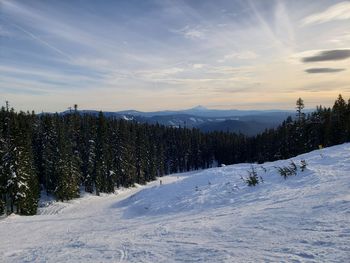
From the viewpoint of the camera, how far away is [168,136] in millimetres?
114312

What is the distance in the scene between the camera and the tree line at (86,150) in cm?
4447

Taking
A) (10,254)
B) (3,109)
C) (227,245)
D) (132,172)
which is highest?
(3,109)

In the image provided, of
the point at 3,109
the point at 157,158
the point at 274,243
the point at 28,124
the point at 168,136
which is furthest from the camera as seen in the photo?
the point at 168,136

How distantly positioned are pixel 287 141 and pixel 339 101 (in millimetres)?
14150

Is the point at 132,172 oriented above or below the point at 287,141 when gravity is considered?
below

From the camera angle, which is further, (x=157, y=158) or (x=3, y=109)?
Result: (x=157, y=158)

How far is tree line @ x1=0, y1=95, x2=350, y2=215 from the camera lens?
44469 millimetres

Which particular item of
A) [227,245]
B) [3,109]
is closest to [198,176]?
[227,245]

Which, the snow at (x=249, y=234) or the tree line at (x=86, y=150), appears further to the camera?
the tree line at (x=86, y=150)

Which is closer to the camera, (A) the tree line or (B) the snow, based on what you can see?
(B) the snow

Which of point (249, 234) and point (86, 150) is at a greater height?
point (249, 234)

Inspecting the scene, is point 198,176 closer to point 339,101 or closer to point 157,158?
point 339,101

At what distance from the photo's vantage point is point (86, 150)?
219 feet

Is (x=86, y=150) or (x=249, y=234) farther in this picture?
(x=86, y=150)
